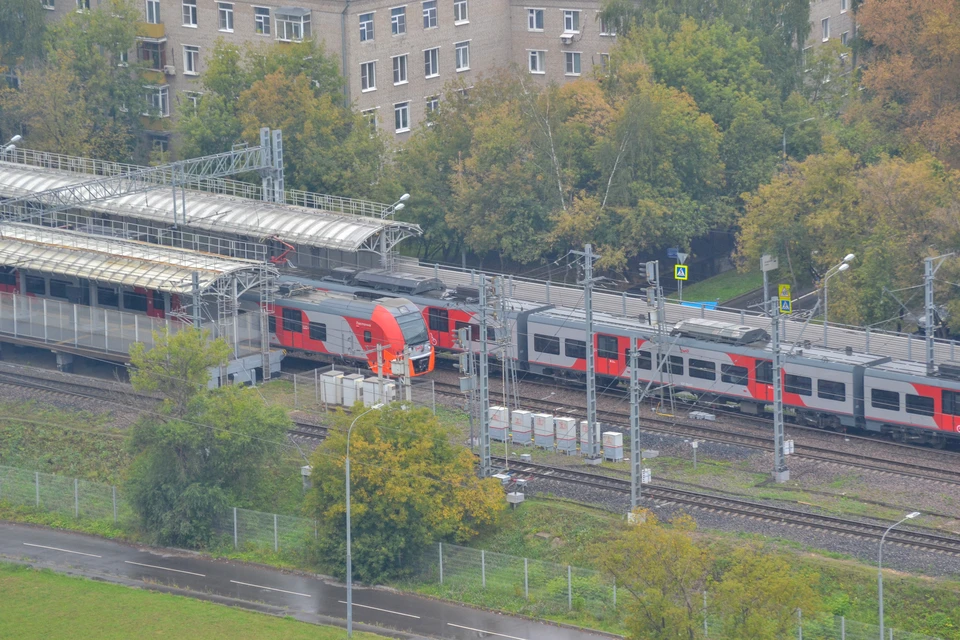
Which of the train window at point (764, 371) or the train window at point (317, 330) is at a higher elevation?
the train window at point (317, 330)

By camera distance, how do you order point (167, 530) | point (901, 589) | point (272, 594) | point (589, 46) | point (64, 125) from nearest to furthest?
point (901, 589)
point (272, 594)
point (167, 530)
point (64, 125)
point (589, 46)

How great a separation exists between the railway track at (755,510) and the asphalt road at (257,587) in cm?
890

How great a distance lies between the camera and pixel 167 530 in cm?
5472

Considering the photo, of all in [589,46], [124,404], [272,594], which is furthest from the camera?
[589,46]

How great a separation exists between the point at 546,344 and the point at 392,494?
1918 centimetres

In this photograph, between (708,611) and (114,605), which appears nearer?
(708,611)

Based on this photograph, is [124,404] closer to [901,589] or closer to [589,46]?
[901,589]

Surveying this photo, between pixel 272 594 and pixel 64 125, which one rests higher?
pixel 64 125

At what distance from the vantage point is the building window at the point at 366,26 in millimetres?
90438

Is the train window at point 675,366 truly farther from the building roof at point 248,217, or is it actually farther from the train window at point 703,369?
the building roof at point 248,217

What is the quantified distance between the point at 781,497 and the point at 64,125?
51581mm

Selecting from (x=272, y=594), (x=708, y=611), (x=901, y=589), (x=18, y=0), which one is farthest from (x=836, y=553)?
(x=18, y=0)

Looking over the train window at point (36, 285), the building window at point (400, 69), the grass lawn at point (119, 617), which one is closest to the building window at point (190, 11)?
the building window at point (400, 69)

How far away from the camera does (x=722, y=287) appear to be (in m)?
85.0
